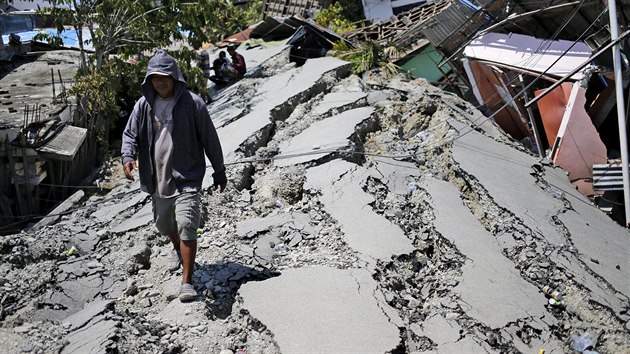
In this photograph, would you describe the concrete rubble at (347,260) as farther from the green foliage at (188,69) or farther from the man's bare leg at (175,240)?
the green foliage at (188,69)

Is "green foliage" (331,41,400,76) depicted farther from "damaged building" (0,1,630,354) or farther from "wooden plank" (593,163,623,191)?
"wooden plank" (593,163,623,191)

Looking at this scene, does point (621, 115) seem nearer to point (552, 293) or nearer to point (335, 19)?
point (552, 293)

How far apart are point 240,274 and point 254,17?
50.7ft

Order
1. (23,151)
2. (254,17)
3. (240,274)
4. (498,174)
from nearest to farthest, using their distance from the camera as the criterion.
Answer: (240,274)
(498,174)
(23,151)
(254,17)

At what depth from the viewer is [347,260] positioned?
430cm

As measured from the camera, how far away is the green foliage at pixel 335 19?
15140mm

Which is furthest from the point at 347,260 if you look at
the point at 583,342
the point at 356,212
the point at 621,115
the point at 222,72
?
the point at 222,72

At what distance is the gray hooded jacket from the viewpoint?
12.8 ft

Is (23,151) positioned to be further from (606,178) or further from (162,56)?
(606,178)

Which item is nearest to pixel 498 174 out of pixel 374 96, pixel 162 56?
pixel 374 96

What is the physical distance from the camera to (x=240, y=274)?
4.20 m

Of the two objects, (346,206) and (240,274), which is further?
(346,206)

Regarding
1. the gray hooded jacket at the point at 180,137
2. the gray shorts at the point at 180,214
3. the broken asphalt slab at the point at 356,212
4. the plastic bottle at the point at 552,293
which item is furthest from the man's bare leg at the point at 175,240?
the plastic bottle at the point at 552,293

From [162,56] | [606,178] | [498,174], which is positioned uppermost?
[162,56]
